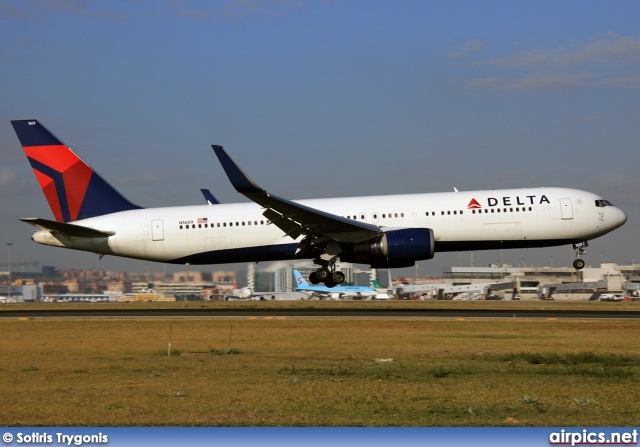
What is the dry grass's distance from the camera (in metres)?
12.7

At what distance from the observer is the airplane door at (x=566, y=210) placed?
121ft

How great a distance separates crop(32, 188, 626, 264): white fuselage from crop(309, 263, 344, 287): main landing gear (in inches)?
67.7

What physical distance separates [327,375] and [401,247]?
18441 mm

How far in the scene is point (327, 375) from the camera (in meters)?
17.1

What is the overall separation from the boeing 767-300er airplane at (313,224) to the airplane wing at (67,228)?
50mm

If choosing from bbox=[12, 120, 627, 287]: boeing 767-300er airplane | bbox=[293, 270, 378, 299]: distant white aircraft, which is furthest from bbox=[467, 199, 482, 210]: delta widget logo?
bbox=[293, 270, 378, 299]: distant white aircraft

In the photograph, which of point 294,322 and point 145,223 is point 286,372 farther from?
point 145,223

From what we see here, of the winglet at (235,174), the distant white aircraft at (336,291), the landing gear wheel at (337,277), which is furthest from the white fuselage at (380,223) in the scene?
the distant white aircraft at (336,291)

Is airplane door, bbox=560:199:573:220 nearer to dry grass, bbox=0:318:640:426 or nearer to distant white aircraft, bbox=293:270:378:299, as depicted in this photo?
dry grass, bbox=0:318:640:426

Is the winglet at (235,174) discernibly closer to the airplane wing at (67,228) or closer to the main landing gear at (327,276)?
the main landing gear at (327,276)

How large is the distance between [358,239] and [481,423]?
24348mm

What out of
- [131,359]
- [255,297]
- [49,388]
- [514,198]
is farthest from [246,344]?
[255,297]

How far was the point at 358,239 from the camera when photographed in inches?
1427

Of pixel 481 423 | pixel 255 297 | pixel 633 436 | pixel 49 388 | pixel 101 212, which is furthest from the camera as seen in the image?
pixel 255 297
